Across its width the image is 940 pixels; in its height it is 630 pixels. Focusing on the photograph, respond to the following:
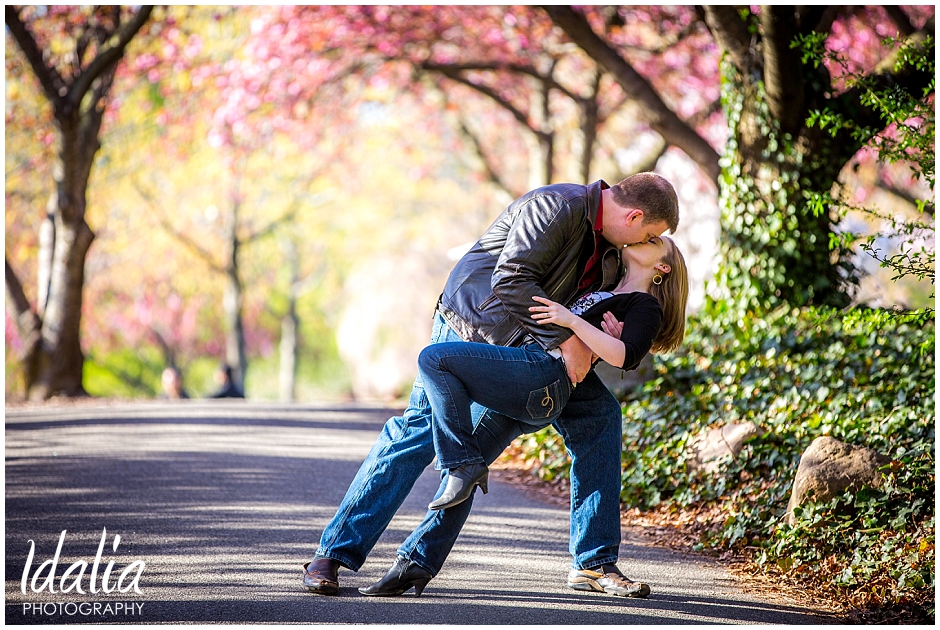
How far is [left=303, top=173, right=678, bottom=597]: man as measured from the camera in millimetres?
3312

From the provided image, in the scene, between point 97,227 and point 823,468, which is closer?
point 823,468

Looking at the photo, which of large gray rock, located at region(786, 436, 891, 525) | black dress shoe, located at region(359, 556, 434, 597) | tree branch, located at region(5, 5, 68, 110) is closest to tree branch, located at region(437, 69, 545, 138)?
tree branch, located at region(5, 5, 68, 110)

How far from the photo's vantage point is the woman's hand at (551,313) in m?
3.27

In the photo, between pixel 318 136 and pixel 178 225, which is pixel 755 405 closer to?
pixel 318 136

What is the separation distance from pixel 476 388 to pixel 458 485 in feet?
1.20

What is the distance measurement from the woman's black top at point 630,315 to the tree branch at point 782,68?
14.4ft

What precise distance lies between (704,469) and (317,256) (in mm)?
20787

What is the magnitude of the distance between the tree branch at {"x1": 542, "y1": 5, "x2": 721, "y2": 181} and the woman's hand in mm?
5411

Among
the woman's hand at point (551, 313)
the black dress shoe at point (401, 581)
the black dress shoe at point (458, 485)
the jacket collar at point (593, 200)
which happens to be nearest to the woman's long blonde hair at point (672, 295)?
the jacket collar at point (593, 200)

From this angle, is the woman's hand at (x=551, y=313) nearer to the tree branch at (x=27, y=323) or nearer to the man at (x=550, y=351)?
the man at (x=550, y=351)

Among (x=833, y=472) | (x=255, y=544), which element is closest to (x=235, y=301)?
(x=255, y=544)

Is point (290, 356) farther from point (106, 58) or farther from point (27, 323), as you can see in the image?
point (106, 58)

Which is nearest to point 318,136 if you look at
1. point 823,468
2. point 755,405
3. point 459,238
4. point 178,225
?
point 178,225

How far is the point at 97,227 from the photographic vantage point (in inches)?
757
